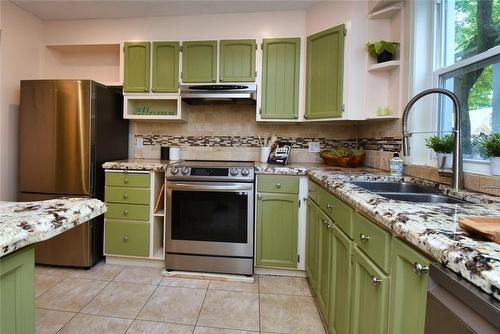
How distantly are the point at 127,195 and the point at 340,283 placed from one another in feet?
6.12

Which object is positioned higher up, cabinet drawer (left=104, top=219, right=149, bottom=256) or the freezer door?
the freezer door

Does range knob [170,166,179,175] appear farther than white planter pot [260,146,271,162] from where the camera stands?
No

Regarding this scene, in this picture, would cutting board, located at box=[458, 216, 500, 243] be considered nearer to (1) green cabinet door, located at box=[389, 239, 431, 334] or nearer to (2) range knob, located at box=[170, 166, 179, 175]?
(1) green cabinet door, located at box=[389, 239, 431, 334]

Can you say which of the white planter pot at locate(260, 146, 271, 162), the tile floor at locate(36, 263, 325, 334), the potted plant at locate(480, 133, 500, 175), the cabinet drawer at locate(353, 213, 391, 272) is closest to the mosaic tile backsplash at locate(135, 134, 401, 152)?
the white planter pot at locate(260, 146, 271, 162)

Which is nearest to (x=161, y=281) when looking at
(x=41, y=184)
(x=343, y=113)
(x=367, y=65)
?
(x=41, y=184)

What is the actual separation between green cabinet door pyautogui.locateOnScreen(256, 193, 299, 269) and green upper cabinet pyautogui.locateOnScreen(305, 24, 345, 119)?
81 cm

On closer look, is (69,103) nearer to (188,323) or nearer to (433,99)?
(188,323)

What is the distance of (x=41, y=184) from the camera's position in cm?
239

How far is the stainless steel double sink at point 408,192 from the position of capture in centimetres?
129

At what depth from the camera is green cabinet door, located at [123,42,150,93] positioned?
268 cm

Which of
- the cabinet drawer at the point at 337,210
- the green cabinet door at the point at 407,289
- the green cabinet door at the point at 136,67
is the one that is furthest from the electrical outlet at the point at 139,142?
the green cabinet door at the point at 407,289

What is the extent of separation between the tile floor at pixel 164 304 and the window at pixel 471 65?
1.41m

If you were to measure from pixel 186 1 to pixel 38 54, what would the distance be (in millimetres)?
1711

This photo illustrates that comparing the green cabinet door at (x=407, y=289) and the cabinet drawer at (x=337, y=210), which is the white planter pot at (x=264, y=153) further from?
the green cabinet door at (x=407, y=289)
